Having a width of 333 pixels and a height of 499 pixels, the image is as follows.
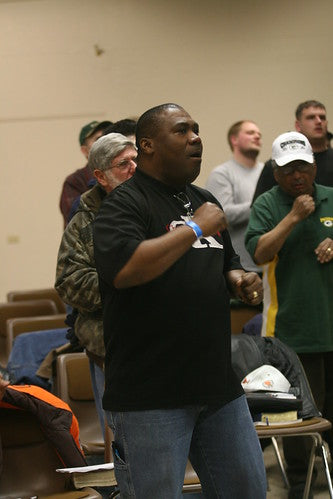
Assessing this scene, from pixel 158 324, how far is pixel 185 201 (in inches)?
14.9

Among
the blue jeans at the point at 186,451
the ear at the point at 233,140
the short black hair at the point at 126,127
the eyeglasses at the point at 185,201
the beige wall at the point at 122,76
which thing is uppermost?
the beige wall at the point at 122,76

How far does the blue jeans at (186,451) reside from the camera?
83.1 inches

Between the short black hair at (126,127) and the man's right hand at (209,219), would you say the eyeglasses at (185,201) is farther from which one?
the short black hair at (126,127)

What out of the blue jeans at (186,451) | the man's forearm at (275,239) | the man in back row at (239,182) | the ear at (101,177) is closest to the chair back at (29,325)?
the man in back row at (239,182)

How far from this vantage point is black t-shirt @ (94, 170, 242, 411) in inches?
82.9

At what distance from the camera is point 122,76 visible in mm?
7957

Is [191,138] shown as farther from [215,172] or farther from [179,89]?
[179,89]

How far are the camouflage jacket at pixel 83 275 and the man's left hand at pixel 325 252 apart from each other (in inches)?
45.9

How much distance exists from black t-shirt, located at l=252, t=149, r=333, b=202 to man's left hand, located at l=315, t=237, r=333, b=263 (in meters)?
0.72

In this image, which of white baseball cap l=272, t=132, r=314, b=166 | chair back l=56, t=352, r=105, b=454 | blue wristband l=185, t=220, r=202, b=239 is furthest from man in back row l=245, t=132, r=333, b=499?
blue wristband l=185, t=220, r=202, b=239

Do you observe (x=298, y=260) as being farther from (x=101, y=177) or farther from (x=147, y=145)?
(x=147, y=145)

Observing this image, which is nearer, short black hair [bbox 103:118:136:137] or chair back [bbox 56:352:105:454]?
short black hair [bbox 103:118:136:137]

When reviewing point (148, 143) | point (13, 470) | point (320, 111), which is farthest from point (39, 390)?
point (320, 111)

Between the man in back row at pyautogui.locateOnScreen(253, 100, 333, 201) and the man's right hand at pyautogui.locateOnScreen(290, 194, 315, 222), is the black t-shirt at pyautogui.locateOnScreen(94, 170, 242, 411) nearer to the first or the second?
the man's right hand at pyautogui.locateOnScreen(290, 194, 315, 222)
